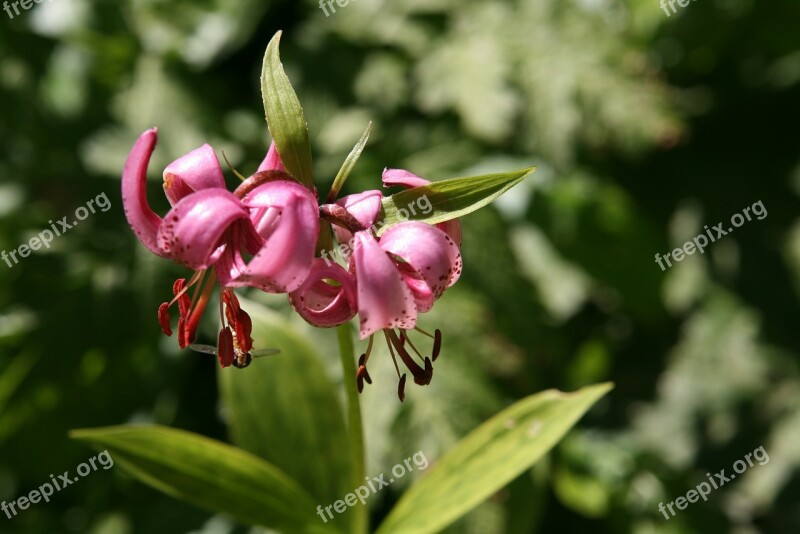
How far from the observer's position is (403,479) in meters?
1.46

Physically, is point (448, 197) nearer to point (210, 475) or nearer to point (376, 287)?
point (376, 287)

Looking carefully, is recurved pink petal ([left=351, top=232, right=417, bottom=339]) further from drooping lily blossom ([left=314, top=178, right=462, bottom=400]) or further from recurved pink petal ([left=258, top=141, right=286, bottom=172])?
recurved pink petal ([left=258, top=141, right=286, bottom=172])

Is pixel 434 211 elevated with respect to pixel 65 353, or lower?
elevated

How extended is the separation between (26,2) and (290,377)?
3.62ft

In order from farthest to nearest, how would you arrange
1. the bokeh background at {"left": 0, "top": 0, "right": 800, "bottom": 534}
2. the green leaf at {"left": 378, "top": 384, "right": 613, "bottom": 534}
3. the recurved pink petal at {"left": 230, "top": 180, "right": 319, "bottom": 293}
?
1. the bokeh background at {"left": 0, "top": 0, "right": 800, "bottom": 534}
2. the green leaf at {"left": 378, "top": 384, "right": 613, "bottom": 534}
3. the recurved pink petal at {"left": 230, "top": 180, "right": 319, "bottom": 293}

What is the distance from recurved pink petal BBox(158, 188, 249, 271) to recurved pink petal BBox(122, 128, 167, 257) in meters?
0.07

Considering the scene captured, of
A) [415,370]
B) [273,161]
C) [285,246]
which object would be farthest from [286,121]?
[415,370]

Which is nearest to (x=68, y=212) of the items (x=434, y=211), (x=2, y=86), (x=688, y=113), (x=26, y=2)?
(x=2, y=86)

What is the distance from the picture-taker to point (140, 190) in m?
0.89

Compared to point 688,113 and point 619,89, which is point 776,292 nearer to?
point 688,113

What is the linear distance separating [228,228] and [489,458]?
0.58 m

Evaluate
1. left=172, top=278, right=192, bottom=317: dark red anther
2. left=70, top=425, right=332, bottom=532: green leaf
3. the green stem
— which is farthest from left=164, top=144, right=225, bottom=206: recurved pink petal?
left=70, top=425, right=332, bottom=532: green leaf

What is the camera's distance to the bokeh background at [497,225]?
63.3 inches

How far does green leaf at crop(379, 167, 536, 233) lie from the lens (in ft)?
2.92
